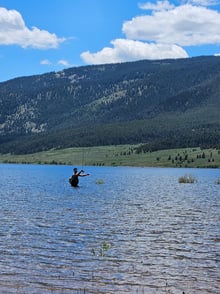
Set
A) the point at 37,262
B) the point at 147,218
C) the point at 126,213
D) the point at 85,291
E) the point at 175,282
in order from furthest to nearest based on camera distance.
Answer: the point at 126,213
the point at 147,218
the point at 37,262
the point at 175,282
the point at 85,291

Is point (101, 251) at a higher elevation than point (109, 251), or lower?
higher

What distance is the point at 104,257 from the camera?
27375 millimetres

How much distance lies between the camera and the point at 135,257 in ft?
90.9

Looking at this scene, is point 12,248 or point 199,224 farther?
point 199,224

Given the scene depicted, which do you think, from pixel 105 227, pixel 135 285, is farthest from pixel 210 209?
pixel 135 285

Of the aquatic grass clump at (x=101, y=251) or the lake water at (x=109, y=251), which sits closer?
the lake water at (x=109, y=251)

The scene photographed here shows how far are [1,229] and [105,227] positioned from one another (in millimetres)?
8025

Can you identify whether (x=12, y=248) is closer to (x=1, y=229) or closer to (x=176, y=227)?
(x=1, y=229)

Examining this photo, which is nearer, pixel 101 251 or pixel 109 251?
pixel 101 251

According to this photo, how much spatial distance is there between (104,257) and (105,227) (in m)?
11.0

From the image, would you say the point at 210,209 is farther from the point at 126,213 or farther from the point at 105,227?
the point at 105,227

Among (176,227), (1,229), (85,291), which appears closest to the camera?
(85,291)

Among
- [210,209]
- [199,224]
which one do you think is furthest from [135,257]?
[210,209]

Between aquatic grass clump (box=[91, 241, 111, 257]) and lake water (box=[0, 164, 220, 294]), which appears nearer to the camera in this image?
lake water (box=[0, 164, 220, 294])
